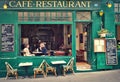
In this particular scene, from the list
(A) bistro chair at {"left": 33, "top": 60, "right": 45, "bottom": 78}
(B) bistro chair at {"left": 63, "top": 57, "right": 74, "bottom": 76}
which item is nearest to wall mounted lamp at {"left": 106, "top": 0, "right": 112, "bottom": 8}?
(B) bistro chair at {"left": 63, "top": 57, "right": 74, "bottom": 76}

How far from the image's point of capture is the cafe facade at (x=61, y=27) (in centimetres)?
1652

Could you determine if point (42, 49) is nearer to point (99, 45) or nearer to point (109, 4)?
point (99, 45)

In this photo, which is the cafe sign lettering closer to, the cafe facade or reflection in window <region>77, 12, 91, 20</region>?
the cafe facade

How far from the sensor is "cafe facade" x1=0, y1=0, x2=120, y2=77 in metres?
16.5

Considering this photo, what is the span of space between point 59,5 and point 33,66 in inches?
146

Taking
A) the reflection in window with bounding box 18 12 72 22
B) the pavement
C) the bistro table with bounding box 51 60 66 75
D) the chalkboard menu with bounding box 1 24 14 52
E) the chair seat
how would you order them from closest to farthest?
1. the pavement
2. the bistro table with bounding box 51 60 66 75
3. the chair seat
4. the chalkboard menu with bounding box 1 24 14 52
5. the reflection in window with bounding box 18 12 72 22

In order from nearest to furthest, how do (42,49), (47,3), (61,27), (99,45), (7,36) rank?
(7,36), (47,3), (99,45), (42,49), (61,27)

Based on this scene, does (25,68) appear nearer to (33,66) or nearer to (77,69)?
(33,66)

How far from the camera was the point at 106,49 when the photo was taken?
670 inches

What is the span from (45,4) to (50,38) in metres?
2.56

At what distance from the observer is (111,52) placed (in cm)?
1698

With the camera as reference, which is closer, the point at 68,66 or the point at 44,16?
the point at 68,66

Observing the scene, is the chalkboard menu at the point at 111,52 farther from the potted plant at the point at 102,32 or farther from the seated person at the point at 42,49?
the seated person at the point at 42,49

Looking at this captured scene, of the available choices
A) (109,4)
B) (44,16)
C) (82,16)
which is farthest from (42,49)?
(109,4)
